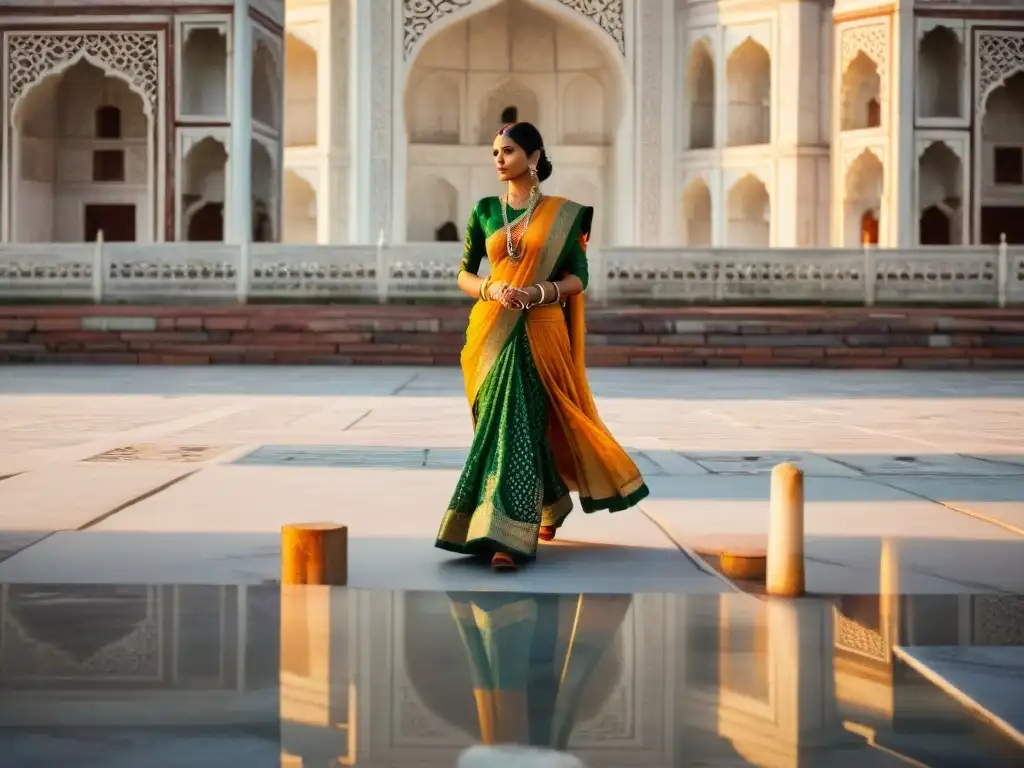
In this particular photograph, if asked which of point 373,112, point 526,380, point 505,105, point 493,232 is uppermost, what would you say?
point 505,105

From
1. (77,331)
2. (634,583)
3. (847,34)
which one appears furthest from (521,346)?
(847,34)

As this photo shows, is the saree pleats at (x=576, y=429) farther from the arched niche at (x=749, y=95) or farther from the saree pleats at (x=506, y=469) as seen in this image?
the arched niche at (x=749, y=95)

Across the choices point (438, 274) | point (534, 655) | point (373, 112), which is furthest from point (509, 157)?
point (373, 112)

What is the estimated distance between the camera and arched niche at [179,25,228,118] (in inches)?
905

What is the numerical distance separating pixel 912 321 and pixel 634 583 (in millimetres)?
14104

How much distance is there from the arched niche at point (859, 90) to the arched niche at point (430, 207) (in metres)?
7.58

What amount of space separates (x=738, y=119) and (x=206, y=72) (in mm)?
9487

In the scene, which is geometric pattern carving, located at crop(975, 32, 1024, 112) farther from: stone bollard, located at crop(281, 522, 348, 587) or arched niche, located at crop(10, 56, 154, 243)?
stone bollard, located at crop(281, 522, 348, 587)

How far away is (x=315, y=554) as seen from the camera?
4.27 m

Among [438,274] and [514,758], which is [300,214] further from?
[514,758]

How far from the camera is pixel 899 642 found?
3605 millimetres

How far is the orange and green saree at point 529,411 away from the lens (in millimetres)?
4602

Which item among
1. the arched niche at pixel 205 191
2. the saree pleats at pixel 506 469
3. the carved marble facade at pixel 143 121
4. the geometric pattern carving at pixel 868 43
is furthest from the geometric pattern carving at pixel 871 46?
the saree pleats at pixel 506 469

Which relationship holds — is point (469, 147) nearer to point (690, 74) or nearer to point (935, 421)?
point (690, 74)
